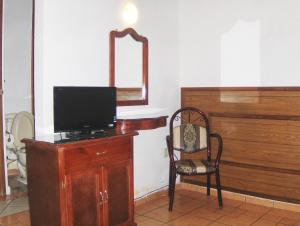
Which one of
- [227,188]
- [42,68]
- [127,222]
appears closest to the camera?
[42,68]

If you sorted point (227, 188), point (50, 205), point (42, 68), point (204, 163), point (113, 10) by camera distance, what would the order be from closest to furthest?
point (50, 205) < point (42, 68) < point (113, 10) < point (204, 163) < point (227, 188)

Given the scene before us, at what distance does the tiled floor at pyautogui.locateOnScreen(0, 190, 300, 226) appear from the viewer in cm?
304

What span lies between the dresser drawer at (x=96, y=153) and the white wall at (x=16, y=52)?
2458 mm

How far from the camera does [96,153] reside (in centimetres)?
247

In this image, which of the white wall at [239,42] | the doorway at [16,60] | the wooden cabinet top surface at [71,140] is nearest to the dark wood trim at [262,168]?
the white wall at [239,42]

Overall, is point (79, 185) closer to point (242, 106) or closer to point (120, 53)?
point (120, 53)

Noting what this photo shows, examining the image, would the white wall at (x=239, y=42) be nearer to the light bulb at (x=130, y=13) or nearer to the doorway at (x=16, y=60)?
the light bulb at (x=130, y=13)

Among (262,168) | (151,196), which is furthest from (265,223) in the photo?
(151,196)

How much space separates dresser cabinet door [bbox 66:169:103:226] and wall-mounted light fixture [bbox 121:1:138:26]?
1560 millimetres

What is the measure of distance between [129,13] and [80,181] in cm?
177

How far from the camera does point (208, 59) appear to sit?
3.80 metres

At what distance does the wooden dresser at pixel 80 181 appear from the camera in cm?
226

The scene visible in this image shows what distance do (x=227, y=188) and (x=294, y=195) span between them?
0.70 meters

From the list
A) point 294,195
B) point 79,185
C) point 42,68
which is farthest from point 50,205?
point 294,195
